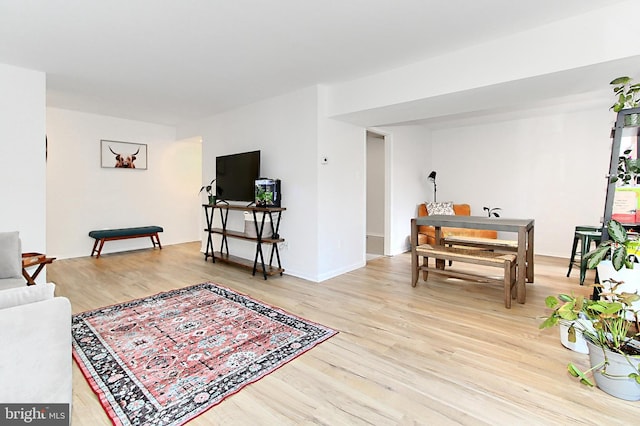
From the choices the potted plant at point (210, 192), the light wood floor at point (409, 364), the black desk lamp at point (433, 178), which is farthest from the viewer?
the black desk lamp at point (433, 178)

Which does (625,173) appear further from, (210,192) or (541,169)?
(210,192)

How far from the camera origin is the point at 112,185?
233 inches

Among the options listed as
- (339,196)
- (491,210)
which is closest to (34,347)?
(339,196)

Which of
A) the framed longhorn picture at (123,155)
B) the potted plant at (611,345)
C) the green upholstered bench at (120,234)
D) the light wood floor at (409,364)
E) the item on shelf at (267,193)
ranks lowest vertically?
the light wood floor at (409,364)

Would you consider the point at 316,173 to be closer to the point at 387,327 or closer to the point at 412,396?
the point at 387,327

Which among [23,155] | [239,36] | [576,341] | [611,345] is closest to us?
[611,345]

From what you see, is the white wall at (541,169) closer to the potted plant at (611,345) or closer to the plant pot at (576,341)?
the plant pot at (576,341)

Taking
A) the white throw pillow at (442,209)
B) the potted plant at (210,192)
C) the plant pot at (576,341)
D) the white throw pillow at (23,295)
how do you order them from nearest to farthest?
the white throw pillow at (23,295)
the plant pot at (576,341)
the potted plant at (210,192)
the white throw pillow at (442,209)

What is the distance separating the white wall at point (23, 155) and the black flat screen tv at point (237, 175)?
220 centimetres

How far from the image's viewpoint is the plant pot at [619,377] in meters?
1.71

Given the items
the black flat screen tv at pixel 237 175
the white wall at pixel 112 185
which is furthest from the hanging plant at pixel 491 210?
the white wall at pixel 112 185

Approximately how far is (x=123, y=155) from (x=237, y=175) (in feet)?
8.84

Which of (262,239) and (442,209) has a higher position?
(442,209)

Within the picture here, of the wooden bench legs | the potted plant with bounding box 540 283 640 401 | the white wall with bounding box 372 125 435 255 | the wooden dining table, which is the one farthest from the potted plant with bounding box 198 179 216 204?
the potted plant with bounding box 540 283 640 401
